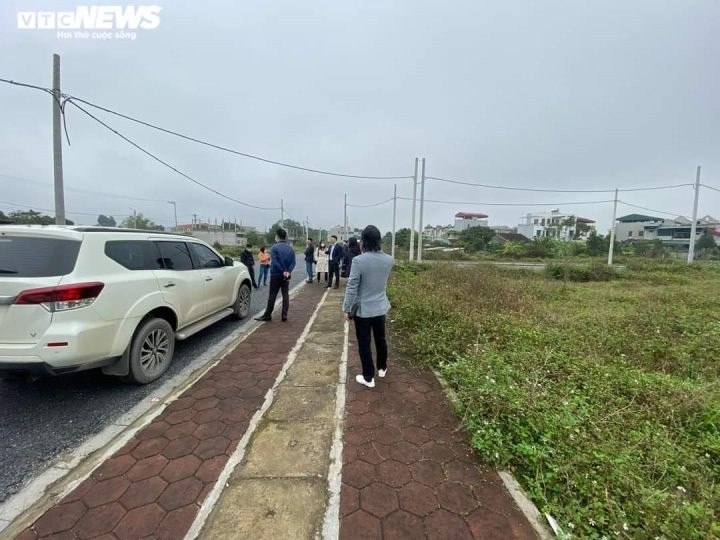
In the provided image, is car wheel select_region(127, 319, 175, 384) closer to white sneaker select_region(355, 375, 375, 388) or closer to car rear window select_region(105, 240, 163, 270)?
car rear window select_region(105, 240, 163, 270)

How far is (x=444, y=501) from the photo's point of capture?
6.18 feet

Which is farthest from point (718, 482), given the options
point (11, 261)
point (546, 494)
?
point (11, 261)

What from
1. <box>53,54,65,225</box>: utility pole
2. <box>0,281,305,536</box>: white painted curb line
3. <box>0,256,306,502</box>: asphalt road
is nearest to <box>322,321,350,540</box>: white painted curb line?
<box>0,281,305,536</box>: white painted curb line

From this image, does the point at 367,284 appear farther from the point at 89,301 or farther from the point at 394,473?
the point at 89,301

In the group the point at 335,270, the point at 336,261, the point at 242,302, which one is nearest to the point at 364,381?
the point at 242,302

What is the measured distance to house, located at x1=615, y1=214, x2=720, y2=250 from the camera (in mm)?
54469

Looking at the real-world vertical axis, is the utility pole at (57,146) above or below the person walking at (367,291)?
above

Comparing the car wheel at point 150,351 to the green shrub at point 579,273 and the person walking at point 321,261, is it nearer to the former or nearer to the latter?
the person walking at point 321,261

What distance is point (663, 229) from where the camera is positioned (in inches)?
2302

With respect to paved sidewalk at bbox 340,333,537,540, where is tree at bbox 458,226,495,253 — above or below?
above

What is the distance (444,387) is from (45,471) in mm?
3216

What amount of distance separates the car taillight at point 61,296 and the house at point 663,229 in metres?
71.8

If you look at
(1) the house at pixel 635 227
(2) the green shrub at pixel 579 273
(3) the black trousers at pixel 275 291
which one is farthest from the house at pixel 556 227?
(3) the black trousers at pixel 275 291

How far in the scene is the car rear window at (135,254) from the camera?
304cm
